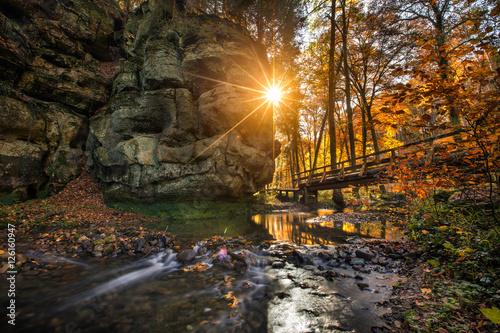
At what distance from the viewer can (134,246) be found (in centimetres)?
602

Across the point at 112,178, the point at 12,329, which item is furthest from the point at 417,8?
the point at 112,178

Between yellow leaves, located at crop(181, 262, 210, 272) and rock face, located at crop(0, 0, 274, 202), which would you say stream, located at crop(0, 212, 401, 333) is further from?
rock face, located at crop(0, 0, 274, 202)

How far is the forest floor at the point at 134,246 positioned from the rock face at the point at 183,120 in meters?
1.94

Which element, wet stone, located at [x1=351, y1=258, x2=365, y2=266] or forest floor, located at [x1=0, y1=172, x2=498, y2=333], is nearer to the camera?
forest floor, located at [x1=0, y1=172, x2=498, y2=333]

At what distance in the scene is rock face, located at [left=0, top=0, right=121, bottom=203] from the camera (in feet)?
28.8

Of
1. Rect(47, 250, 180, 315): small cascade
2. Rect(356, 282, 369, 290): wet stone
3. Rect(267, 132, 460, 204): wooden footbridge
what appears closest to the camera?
Rect(47, 250, 180, 315): small cascade

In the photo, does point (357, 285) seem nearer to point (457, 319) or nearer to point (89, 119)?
point (457, 319)

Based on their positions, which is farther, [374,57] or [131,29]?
[374,57]

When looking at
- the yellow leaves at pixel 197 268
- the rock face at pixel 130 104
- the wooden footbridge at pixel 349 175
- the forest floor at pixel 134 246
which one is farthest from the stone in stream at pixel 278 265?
the rock face at pixel 130 104

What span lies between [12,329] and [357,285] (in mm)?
5325

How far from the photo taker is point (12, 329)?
258 cm

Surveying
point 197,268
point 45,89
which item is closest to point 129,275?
point 197,268

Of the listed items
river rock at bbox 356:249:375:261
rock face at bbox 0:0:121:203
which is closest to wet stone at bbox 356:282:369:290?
river rock at bbox 356:249:375:261

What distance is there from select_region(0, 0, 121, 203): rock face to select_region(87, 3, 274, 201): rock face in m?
1.26
